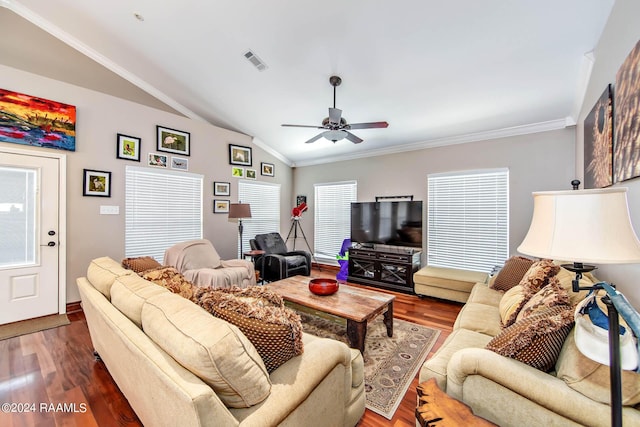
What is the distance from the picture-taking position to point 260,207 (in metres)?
5.79

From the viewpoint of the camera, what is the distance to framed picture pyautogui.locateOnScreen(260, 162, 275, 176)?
18.8ft

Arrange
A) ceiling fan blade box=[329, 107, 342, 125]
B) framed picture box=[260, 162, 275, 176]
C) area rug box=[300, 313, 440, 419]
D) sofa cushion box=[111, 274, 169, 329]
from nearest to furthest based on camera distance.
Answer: sofa cushion box=[111, 274, 169, 329], area rug box=[300, 313, 440, 419], ceiling fan blade box=[329, 107, 342, 125], framed picture box=[260, 162, 275, 176]

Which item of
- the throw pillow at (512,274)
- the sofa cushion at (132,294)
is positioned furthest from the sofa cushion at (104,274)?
the throw pillow at (512,274)

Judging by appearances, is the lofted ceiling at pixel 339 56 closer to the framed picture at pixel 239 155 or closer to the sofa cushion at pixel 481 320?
the framed picture at pixel 239 155

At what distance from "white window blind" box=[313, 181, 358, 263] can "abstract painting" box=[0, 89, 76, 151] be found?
14.1ft

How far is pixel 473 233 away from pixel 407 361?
9.11ft

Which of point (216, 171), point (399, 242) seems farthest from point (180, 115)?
point (399, 242)

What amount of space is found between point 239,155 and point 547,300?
16.4ft

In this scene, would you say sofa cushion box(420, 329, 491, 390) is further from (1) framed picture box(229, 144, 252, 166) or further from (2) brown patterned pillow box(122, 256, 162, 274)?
(1) framed picture box(229, 144, 252, 166)

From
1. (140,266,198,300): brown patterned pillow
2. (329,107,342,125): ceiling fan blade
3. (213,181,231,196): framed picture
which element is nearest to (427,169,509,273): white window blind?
(329,107,342,125): ceiling fan blade

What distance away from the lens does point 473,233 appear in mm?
4281

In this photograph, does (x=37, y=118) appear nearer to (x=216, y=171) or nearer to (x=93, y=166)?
(x=93, y=166)

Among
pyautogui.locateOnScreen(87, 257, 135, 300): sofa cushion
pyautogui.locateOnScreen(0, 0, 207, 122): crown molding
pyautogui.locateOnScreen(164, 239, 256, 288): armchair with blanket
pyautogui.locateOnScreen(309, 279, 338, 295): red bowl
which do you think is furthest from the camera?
pyautogui.locateOnScreen(164, 239, 256, 288): armchair with blanket

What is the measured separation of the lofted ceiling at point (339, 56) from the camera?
2.40 metres
